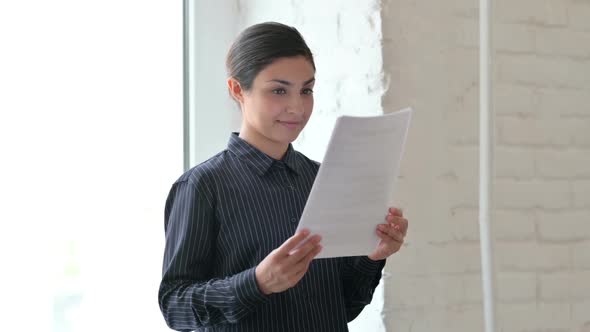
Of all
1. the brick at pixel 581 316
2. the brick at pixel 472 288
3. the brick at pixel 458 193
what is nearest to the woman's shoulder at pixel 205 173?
the brick at pixel 458 193

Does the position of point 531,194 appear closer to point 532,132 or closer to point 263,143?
point 532,132

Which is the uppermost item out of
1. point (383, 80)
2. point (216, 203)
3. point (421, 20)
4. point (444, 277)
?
point (421, 20)

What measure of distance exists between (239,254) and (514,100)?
817mm

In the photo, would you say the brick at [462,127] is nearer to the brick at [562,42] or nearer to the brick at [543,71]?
the brick at [543,71]

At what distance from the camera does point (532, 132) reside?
1876mm

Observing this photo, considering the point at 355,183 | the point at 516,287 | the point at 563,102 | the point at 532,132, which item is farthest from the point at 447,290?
the point at 355,183

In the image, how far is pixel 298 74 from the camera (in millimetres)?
1366

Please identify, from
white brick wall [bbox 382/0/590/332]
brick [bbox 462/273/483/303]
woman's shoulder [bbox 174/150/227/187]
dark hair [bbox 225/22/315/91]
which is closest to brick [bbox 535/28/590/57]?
white brick wall [bbox 382/0/590/332]

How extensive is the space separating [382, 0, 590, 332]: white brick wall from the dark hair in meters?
0.35

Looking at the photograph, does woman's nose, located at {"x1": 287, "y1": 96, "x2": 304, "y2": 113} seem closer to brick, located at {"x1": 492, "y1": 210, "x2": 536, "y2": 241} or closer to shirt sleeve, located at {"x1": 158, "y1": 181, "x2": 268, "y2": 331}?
shirt sleeve, located at {"x1": 158, "y1": 181, "x2": 268, "y2": 331}

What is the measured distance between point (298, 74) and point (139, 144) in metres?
0.68

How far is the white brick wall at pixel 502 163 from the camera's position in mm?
1729

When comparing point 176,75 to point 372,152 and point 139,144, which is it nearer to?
point 139,144

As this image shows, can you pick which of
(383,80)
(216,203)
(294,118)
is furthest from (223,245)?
(383,80)
